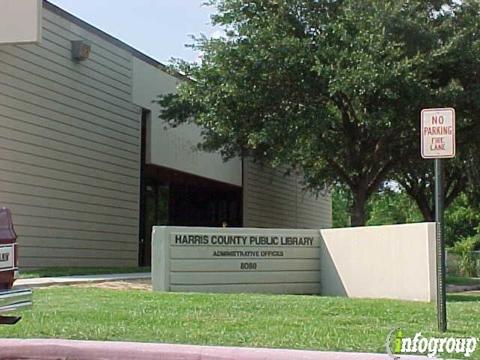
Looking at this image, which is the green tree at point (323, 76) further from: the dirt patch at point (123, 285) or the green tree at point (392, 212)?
the green tree at point (392, 212)

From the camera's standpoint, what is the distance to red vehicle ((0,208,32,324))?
7.20m

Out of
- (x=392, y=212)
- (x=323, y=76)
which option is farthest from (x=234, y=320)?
(x=392, y=212)

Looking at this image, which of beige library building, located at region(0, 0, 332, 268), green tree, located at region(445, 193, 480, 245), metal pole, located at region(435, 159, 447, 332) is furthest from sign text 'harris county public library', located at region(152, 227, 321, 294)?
green tree, located at region(445, 193, 480, 245)

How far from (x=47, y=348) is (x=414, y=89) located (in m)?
14.7

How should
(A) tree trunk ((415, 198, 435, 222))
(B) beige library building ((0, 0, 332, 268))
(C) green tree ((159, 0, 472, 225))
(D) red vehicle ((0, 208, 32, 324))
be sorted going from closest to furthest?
(D) red vehicle ((0, 208, 32, 324))
(C) green tree ((159, 0, 472, 225))
(B) beige library building ((0, 0, 332, 268))
(A) tree trunk ((415, 198, 435, 222))

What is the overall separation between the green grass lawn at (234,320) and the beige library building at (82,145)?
9375 millimetres

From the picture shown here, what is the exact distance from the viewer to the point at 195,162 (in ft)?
107

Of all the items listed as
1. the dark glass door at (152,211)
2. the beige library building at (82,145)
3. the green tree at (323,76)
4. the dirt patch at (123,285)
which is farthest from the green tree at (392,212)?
the dirt patch at (123,285)

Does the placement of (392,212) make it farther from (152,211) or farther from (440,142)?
(440,142)

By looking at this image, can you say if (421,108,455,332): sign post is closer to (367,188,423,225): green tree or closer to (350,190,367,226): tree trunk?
(350,190,367,226): tree trunk

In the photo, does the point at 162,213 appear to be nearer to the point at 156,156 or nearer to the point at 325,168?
the point at 156,156

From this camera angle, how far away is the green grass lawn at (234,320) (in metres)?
8.61

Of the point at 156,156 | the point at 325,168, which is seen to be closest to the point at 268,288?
the point at 325,168

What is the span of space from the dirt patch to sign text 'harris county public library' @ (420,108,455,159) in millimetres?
8016
